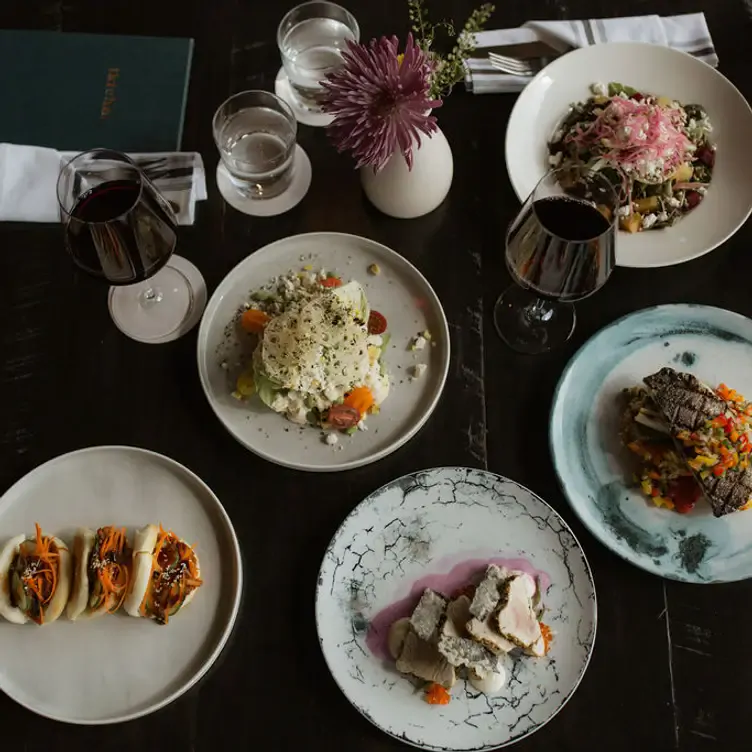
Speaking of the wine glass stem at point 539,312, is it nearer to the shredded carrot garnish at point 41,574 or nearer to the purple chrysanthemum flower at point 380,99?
the purple chrysanthemum flower at point 380,99

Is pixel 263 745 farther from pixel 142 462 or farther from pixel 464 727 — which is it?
pixel 142 462

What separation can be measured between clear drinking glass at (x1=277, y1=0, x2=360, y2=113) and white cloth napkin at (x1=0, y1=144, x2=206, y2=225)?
0.77 ft

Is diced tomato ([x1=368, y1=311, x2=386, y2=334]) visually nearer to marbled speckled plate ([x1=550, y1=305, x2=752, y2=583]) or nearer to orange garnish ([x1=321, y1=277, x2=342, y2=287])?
orange garnish ([x1=321, y1=277, x2=342, y2=287])

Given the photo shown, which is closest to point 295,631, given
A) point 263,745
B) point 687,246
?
point 263,745

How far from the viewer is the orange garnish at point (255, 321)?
121 cm

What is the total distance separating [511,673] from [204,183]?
0.94m

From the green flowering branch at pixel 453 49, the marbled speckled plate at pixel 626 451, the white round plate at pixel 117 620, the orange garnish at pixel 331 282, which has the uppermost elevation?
the green flowering branch at pixel 453 49

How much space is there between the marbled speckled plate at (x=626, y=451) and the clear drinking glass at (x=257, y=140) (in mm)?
586

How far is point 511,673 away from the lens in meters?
1.08

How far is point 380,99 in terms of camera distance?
107 cm

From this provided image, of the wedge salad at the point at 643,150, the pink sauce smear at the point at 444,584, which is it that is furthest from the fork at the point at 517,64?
the pink sauce smear at the point at 444,584

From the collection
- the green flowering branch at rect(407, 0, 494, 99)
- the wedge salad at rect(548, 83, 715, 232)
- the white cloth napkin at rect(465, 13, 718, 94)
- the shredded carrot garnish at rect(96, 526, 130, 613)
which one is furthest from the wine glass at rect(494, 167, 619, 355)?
the shredded carrot garnish at rect(96, 526, 130, 613)

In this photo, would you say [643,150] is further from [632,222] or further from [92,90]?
[92,90]

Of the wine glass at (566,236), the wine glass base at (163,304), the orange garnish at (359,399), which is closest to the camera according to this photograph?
the wine glass at (566,236)
